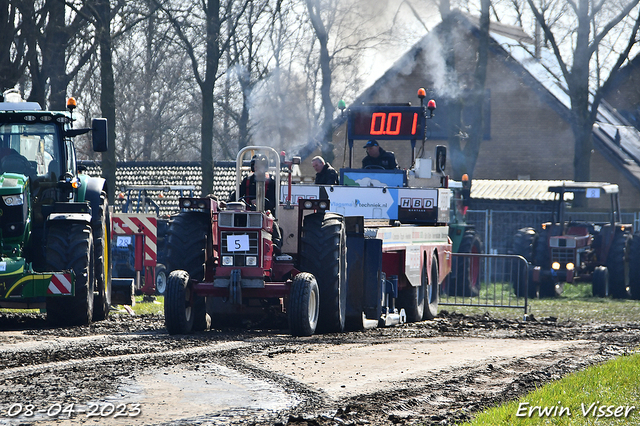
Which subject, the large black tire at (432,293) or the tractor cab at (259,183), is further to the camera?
the large black tire at (432,293)

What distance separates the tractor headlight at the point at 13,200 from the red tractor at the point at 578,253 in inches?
450

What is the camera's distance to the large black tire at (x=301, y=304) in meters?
10.2

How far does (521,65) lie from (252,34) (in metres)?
14.5

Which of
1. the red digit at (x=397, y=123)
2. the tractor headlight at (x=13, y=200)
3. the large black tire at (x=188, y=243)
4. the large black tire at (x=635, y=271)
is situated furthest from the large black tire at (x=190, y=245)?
the large black tire at (x=635, y=271)

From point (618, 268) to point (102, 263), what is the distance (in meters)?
12.3

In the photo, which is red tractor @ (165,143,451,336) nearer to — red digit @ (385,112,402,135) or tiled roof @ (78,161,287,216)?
red digit @ (385,112,402,135)

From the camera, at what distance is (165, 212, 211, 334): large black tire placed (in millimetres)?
10859

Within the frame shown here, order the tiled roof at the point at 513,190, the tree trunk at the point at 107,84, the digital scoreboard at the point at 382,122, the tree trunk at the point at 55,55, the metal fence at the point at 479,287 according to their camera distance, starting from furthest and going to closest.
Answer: the tiled roof at the point at 513,190
the tree trunk at the point at 107,84
the tree trunk at the point at 55,55
the metal fence at the point at 479,287
the digital scoreboard at the point at 382,122

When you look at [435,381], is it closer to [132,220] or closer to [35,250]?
[35,250]

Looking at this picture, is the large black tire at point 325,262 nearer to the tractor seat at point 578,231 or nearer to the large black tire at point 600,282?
the large black tire at point 600,282

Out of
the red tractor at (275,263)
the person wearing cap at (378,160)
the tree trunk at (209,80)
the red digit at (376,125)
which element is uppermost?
the tree trunk at (209,80)

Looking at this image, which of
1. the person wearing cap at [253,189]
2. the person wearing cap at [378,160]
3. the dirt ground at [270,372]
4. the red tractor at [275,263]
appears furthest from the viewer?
the person wearing cap at [378,160]

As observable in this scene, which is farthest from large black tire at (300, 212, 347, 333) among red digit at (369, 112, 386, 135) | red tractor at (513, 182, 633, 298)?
red tractor at (513, 182, 633, 298)

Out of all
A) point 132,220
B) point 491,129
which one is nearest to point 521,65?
point 491,129
